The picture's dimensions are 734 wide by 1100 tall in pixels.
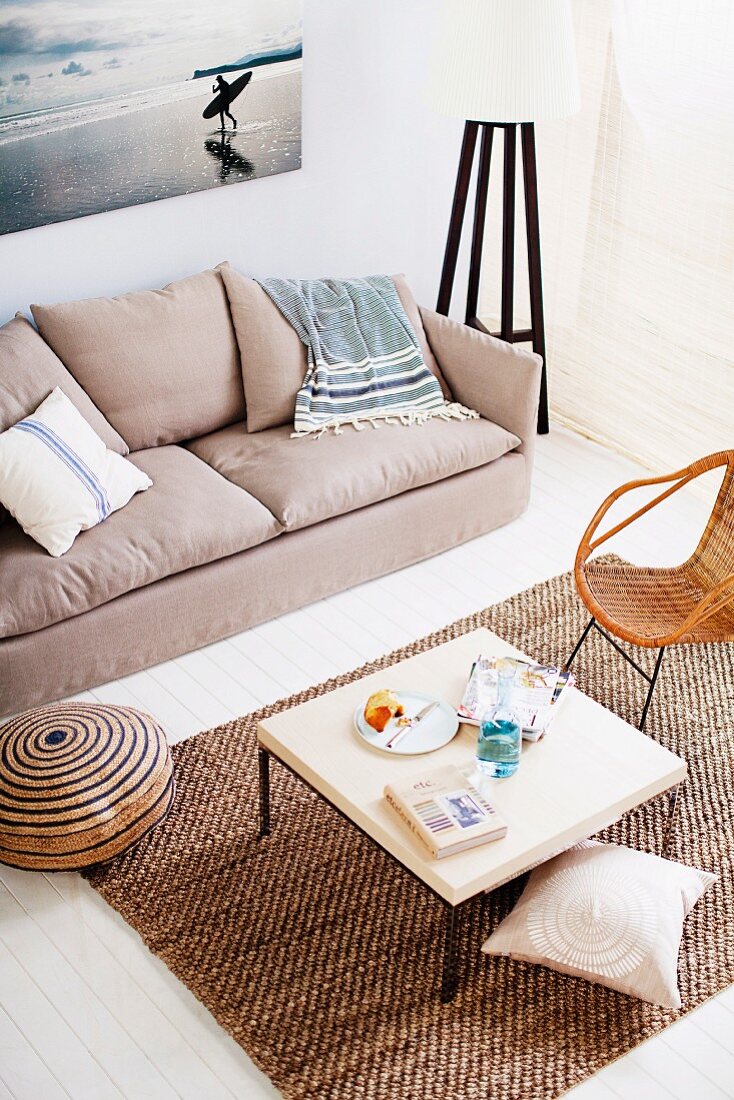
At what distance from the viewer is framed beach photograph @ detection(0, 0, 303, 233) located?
336cm

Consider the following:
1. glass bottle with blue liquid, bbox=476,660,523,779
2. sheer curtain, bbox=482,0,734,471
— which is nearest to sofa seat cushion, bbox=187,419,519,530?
sheer curtain, bbox=482,0,734,471

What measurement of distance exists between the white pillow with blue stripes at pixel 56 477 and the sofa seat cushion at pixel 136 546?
46 mm

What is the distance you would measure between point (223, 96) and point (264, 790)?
227 cm

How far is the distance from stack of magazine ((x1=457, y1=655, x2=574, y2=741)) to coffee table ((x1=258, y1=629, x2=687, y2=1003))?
0.09 ft

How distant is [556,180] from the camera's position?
4.52 meters

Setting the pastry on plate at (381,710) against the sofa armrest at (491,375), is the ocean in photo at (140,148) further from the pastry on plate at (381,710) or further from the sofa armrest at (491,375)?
the pastry on plate at (381,710)

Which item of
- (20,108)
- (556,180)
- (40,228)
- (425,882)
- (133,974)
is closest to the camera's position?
(425,882)

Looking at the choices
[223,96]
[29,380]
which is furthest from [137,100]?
[29,380]

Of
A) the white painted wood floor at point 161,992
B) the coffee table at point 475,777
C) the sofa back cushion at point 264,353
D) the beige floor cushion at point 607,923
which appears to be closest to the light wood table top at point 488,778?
the coffee table at point 475,777

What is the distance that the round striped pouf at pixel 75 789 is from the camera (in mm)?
2578

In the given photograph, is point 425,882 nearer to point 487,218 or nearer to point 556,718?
point 556,718

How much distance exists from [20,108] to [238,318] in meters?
0.87

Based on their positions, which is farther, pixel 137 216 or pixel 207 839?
pixel 137 216

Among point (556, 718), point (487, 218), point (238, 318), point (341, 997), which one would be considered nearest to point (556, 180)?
point (487, 218)
